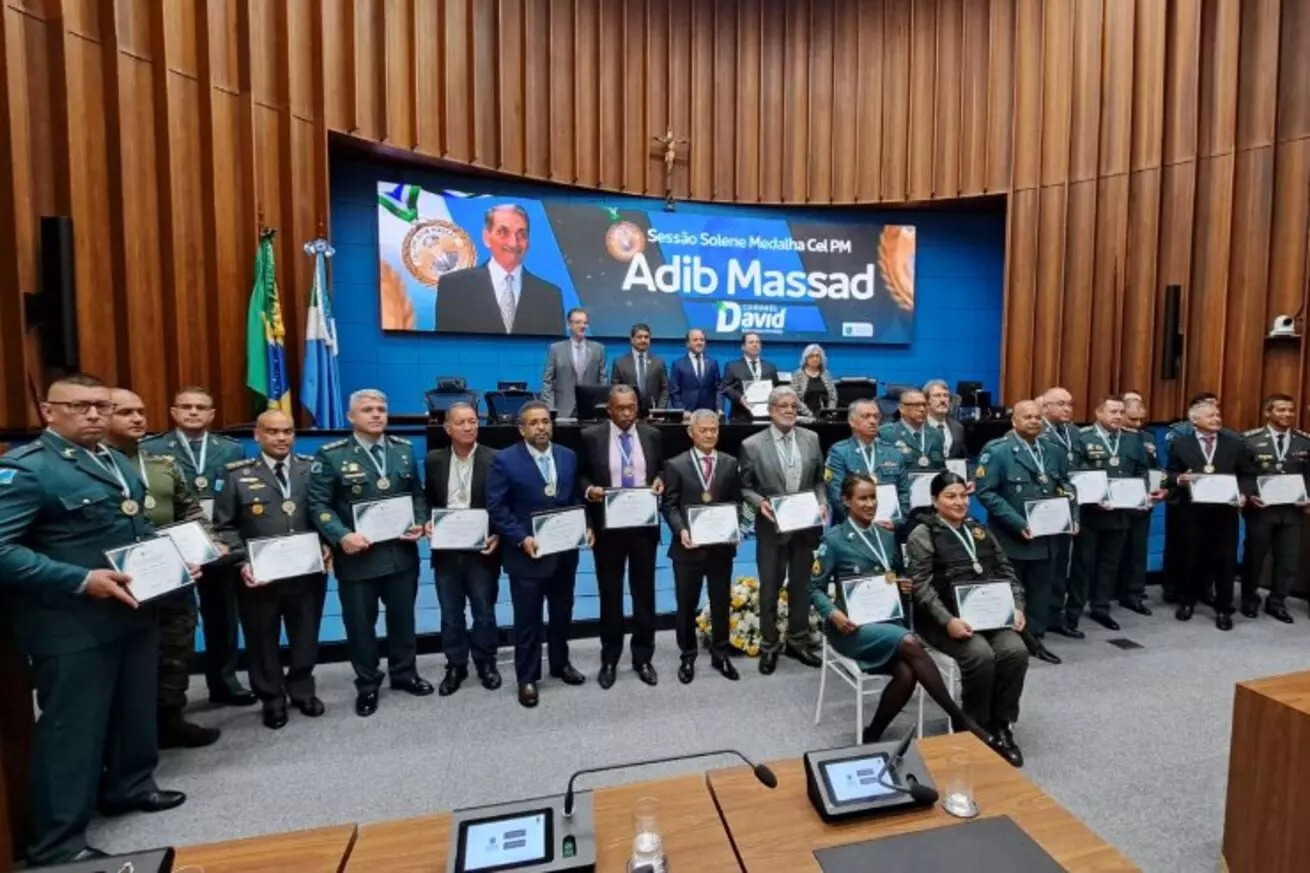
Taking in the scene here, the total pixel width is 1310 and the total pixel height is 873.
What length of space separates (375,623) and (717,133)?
6686 millimetres

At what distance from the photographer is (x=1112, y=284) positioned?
6.97 m

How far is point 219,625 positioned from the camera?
11.8ft

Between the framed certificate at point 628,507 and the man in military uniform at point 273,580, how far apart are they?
1.44m

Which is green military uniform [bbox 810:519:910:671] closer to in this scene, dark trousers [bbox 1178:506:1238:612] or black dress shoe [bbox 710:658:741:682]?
black dress shoe [bbox 710:658:741:682]

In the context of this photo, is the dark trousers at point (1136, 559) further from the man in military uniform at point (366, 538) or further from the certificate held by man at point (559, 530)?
the man in military uniform at point (366, 538)

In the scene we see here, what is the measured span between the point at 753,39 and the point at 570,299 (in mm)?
3696

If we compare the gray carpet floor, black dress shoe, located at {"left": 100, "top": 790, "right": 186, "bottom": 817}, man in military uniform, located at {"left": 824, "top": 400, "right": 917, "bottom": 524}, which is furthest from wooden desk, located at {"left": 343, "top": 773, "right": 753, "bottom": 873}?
man in military uniform, located at {"left": 824, "top": 400, "right": 917, "bottom": 524}

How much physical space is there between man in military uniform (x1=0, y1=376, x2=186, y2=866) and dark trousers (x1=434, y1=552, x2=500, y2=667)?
1.42 meters

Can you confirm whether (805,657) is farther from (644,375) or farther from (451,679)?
(644,375)

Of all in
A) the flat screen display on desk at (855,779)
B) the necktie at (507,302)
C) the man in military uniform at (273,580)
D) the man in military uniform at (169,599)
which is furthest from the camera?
the necktie at (507,302)

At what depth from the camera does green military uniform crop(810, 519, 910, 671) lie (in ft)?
10.1

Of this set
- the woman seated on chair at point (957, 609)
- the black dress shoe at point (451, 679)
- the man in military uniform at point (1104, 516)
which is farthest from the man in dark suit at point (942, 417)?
the black dress shoe at point (451, 679)

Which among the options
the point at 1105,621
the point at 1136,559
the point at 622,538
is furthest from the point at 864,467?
the point at 1136,559

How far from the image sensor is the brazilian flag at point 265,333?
216 inches
